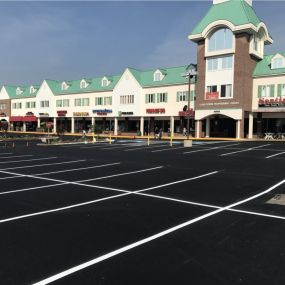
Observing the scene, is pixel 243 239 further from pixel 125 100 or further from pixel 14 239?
pixel 125 100

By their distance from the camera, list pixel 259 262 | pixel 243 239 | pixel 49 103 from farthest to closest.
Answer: pixel 49 103 < pixel 243 239 < pixel 259 262

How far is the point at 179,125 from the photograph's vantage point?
54125 millimetres

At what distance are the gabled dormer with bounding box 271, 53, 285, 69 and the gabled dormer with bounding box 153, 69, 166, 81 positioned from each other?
57.6 ft

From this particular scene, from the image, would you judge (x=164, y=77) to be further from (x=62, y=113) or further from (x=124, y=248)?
(x=124, y=248)

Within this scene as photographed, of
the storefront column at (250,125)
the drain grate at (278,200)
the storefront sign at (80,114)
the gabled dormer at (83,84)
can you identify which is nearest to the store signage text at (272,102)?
the storefront column at (250,125)

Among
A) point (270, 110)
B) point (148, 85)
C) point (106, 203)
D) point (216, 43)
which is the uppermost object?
point (216, 43)

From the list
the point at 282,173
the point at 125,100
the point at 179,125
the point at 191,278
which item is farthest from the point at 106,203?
the point at 125,100

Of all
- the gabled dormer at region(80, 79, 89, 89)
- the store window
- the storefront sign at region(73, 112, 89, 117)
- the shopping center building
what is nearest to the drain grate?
the shopping center building

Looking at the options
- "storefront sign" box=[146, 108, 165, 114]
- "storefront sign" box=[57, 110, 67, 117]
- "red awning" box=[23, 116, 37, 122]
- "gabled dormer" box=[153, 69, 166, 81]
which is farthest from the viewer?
"red awning" box=[23, 116, 37, 122]

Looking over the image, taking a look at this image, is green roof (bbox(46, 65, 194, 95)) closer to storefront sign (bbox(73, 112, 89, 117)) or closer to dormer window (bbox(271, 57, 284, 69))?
storefront sign (bbox(73, 112, 89, 117))

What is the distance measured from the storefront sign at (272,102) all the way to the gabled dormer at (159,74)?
675 inches

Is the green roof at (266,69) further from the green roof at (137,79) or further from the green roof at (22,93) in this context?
the green roof at (22,93)

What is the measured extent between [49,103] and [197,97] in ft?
121

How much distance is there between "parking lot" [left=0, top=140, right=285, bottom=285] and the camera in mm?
4934
